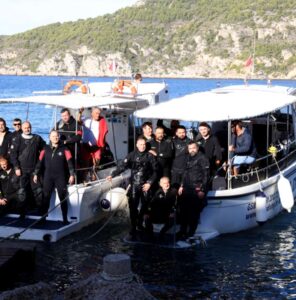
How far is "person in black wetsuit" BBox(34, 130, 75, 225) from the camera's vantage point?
12094mm

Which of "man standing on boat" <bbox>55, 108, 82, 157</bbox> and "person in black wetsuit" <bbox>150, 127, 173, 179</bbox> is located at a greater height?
"man standing on boat" <bbox>55, 108, 82, 157</bbox>

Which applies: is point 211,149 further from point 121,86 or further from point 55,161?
point 121,86

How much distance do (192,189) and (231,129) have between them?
2374mm

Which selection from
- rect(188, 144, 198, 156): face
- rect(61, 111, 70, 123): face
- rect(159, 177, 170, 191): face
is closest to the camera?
rect(159, 177, 170, 191): face

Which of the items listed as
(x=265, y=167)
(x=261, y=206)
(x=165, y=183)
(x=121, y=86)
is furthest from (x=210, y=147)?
(x=121, y=86)

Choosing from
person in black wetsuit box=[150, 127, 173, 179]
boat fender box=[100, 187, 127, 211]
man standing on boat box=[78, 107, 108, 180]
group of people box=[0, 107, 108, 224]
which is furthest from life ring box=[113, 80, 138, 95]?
boat fender box=[100, 187, 127, 211]

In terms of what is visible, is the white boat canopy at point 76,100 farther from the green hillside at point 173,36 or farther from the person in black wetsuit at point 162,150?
the green hillside at point 173,36

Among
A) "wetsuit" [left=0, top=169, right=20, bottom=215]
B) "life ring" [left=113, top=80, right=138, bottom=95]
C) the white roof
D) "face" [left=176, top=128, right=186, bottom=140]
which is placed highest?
"life ring" [left=113, top=80, right=138, bottom=95]

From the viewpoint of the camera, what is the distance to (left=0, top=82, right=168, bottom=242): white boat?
1214 cm

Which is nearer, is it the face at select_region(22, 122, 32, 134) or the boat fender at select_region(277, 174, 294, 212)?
the face at select_region(22, 122, 32, 134)

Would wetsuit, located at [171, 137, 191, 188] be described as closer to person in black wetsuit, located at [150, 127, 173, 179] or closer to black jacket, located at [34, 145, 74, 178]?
person in black wetsuit, located at [150, 127, 173, 179]

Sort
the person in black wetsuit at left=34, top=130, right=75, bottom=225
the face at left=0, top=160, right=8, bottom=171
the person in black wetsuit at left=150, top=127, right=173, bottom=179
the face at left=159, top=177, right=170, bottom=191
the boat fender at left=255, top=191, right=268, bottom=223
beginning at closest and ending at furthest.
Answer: the face at left=159, top=177, right=170, bottom=191 → the person in black wetsuit at left=34, top=130, right=75, bottom=225 → the face at left=0, top=160, right=8, bottom=171 → the person in black wetsuit at left=150, top=127, right=173, bottom=179 → the boat fender at left=255, top=191, right=268, bottom=223

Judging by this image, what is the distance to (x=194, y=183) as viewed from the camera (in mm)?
11875

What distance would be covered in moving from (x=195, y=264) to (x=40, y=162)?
3.37m
